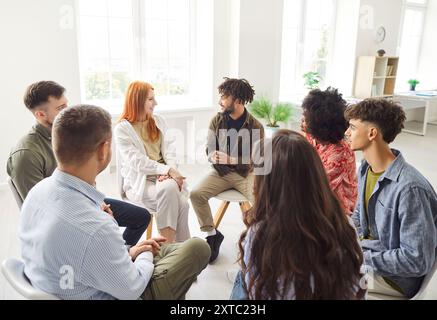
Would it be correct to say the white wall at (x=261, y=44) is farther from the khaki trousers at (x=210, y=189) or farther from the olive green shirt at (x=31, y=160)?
the olive green shirt at (x=31, y=160)

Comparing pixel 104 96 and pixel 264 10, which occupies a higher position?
pixel 264 10

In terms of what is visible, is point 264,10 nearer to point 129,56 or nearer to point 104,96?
point 129,56

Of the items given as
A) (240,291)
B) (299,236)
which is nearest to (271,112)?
(240,291)

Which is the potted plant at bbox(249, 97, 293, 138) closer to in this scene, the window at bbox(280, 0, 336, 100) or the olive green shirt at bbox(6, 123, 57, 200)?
the window at bbox(280, 0, 336, 100)

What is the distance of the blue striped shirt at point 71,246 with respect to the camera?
1.05m

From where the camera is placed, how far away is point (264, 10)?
4.67 m

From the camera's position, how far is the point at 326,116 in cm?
196

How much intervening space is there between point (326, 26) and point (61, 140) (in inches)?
225

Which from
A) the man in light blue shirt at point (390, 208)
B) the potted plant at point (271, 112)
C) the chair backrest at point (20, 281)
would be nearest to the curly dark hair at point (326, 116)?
the man in light blue shirt at point (390, 208)

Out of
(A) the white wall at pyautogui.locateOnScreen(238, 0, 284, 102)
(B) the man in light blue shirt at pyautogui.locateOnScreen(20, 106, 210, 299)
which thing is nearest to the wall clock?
(A) the white wall at pyautogui.locateOnScreen(238, 0, 284, 102)

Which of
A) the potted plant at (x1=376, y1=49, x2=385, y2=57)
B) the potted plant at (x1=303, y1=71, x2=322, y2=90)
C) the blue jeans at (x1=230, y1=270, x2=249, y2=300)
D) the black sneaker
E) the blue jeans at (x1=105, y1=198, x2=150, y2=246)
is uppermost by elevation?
the potted plant at (x1=376, y1=49, x2=385, y2=57)

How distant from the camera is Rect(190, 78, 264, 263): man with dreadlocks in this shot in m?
2.45

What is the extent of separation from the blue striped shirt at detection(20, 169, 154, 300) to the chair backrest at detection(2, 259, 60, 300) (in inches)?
1.0

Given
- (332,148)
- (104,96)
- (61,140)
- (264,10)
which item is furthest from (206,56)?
(61,140)
